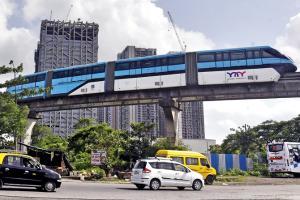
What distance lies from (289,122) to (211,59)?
39.5 metres

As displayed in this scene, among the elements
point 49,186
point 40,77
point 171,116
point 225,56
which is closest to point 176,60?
point 225,56

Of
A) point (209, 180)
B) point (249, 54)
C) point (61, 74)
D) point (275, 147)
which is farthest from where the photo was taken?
point (61, 74)

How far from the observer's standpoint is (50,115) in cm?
10275

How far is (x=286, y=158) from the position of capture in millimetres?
32125

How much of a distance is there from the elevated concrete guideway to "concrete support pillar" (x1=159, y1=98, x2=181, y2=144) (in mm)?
505

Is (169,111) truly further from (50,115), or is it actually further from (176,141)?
(50,115)

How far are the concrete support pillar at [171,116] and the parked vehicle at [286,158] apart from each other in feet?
44.9

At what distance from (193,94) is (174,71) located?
4258mm

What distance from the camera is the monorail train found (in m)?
37.4

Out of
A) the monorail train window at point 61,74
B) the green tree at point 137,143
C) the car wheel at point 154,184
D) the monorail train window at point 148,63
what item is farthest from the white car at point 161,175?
the monorail train window at point 61,74

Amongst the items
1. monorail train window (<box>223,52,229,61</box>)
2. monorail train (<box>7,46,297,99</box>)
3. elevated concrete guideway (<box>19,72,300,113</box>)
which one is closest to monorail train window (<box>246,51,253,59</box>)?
monorail train (<box>7,46,297,99</box>)

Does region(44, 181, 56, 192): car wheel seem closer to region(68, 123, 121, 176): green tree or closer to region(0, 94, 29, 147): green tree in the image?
region(68, 123, 121, 176): green tree

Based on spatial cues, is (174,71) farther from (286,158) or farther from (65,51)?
(65,51)

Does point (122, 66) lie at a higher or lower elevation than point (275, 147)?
higher
